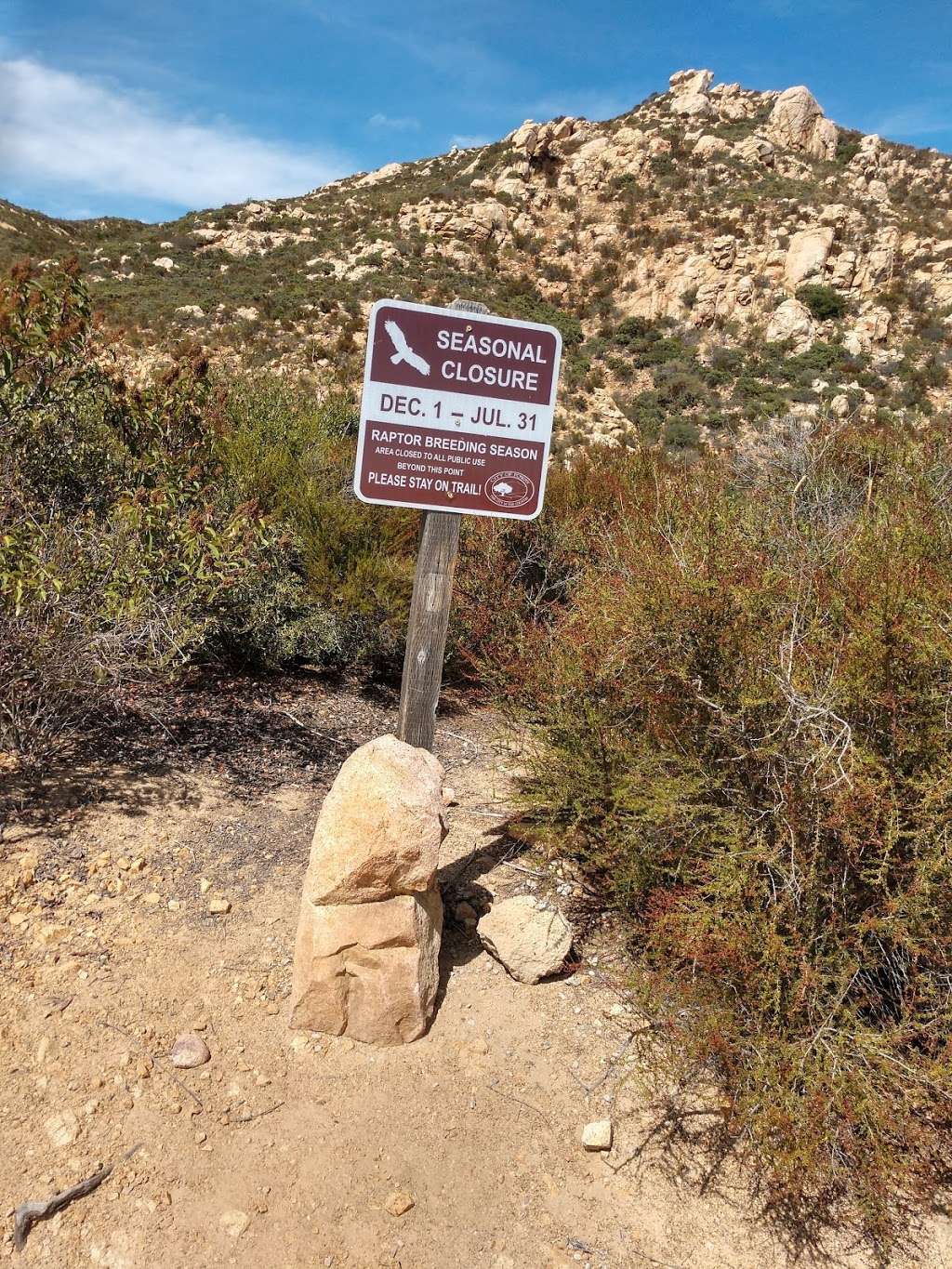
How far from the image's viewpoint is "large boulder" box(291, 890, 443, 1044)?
107 inches

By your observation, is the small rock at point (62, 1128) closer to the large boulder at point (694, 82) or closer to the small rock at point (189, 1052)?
the small rock at point (189, 1052)

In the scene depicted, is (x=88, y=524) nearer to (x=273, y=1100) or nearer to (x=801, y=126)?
(x=273, y=1100)

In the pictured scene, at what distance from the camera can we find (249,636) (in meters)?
5.55

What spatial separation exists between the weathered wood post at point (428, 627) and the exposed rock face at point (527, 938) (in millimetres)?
724

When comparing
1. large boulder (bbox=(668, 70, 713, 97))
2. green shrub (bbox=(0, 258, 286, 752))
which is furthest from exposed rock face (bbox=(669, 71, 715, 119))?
green shrub (bbox=(0, 258, 286, 752))

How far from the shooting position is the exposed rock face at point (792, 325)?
22922 millimetres

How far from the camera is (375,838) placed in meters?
2.67

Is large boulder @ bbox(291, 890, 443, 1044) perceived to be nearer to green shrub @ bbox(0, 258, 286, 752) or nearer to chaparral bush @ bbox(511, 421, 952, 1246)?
chaparral bush @ bbox(511, 421, 952, 1246)

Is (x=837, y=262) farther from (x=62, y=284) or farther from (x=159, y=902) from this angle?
(x=159, y=902)

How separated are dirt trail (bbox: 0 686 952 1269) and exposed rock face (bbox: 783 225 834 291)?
2608 centimetres

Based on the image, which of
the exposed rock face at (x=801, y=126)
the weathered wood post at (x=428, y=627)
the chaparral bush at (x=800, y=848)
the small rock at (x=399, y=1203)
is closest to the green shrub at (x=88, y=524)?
the weathered wood post at (x=428, y=627)

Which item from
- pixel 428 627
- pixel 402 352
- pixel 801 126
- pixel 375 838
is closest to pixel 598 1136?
pixel 375 838

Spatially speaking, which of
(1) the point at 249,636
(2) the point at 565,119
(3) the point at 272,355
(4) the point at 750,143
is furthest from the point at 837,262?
(1) the point at 249,636

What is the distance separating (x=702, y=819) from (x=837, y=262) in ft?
88.6
